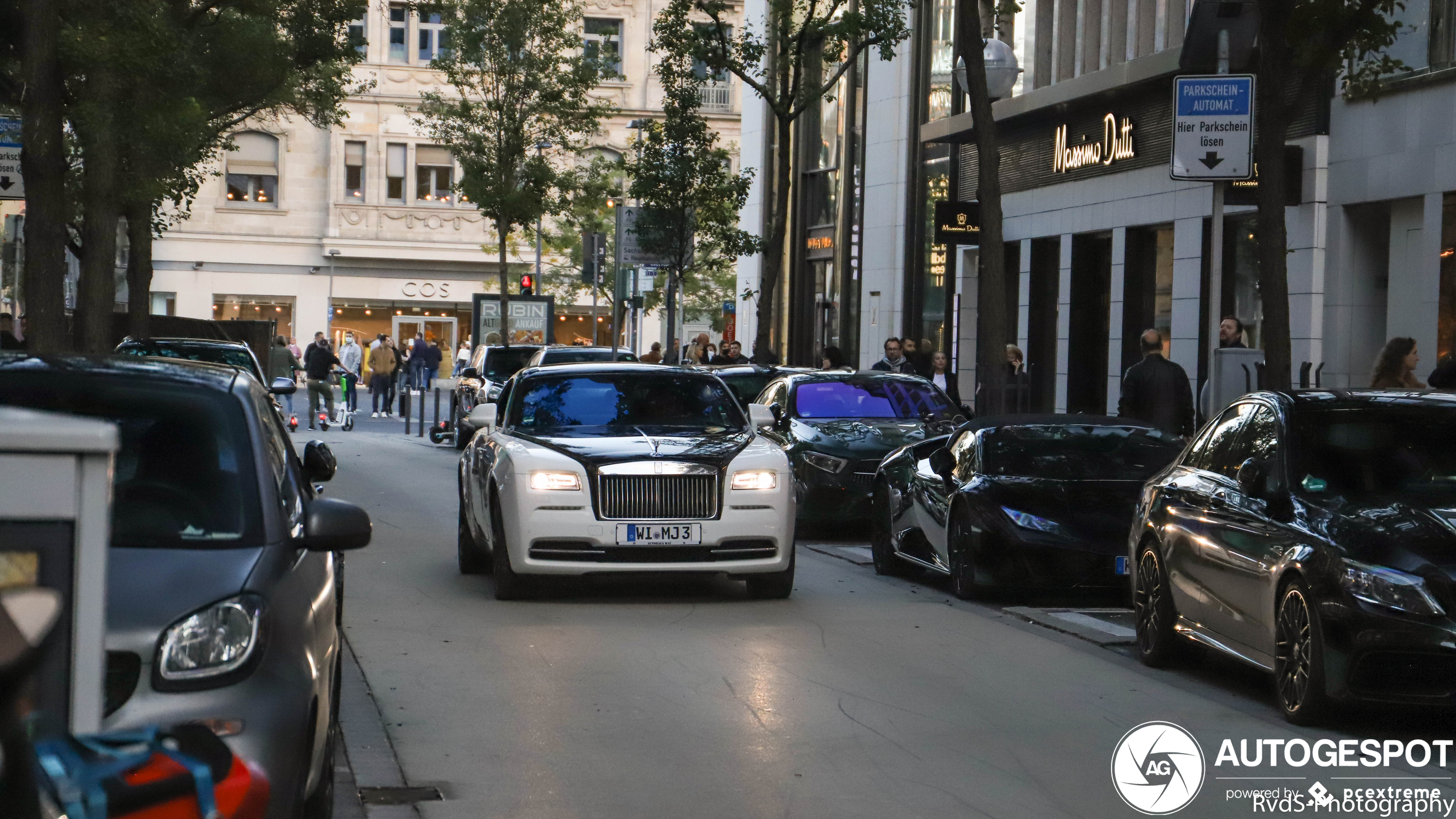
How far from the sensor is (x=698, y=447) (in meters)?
12.3

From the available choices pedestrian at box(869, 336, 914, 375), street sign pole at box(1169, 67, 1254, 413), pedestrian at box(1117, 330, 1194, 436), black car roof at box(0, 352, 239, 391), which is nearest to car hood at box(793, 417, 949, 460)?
pedestrian at box(1117, 330, 1194, 436)

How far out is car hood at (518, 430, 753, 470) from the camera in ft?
39.3

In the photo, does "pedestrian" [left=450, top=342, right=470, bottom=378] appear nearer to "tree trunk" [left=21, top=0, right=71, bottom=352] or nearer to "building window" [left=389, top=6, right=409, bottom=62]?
"building window" [left=389, top=6, right=409, bottom=62]

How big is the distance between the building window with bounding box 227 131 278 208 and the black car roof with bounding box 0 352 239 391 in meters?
62.4

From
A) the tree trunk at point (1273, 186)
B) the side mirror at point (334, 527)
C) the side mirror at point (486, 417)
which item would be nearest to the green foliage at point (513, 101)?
the side mirror at point (486, 417)

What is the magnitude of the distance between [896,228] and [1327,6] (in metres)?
24.8

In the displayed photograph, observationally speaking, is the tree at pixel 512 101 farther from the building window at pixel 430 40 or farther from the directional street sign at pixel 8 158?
the directional street sign at pixel 8 158

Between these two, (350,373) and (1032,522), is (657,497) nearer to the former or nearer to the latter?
(1032,522)

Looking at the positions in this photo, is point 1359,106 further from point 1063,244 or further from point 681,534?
point 681,534

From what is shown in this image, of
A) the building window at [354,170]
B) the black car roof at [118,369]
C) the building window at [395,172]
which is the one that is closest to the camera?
the black car roof at [118,369]

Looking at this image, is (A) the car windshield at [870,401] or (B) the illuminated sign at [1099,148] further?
(B) the illuminated sign at [1099,148]

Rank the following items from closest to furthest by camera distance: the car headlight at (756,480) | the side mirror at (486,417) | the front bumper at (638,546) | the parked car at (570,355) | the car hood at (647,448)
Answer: the front bumper at (638,546)
the car hood at (647,448)
the car headlight at (756,480)
the side mirror at (486,417)
the parked car at (570,355)

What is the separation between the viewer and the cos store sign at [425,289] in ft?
224

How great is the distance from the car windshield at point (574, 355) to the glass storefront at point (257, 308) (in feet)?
126
